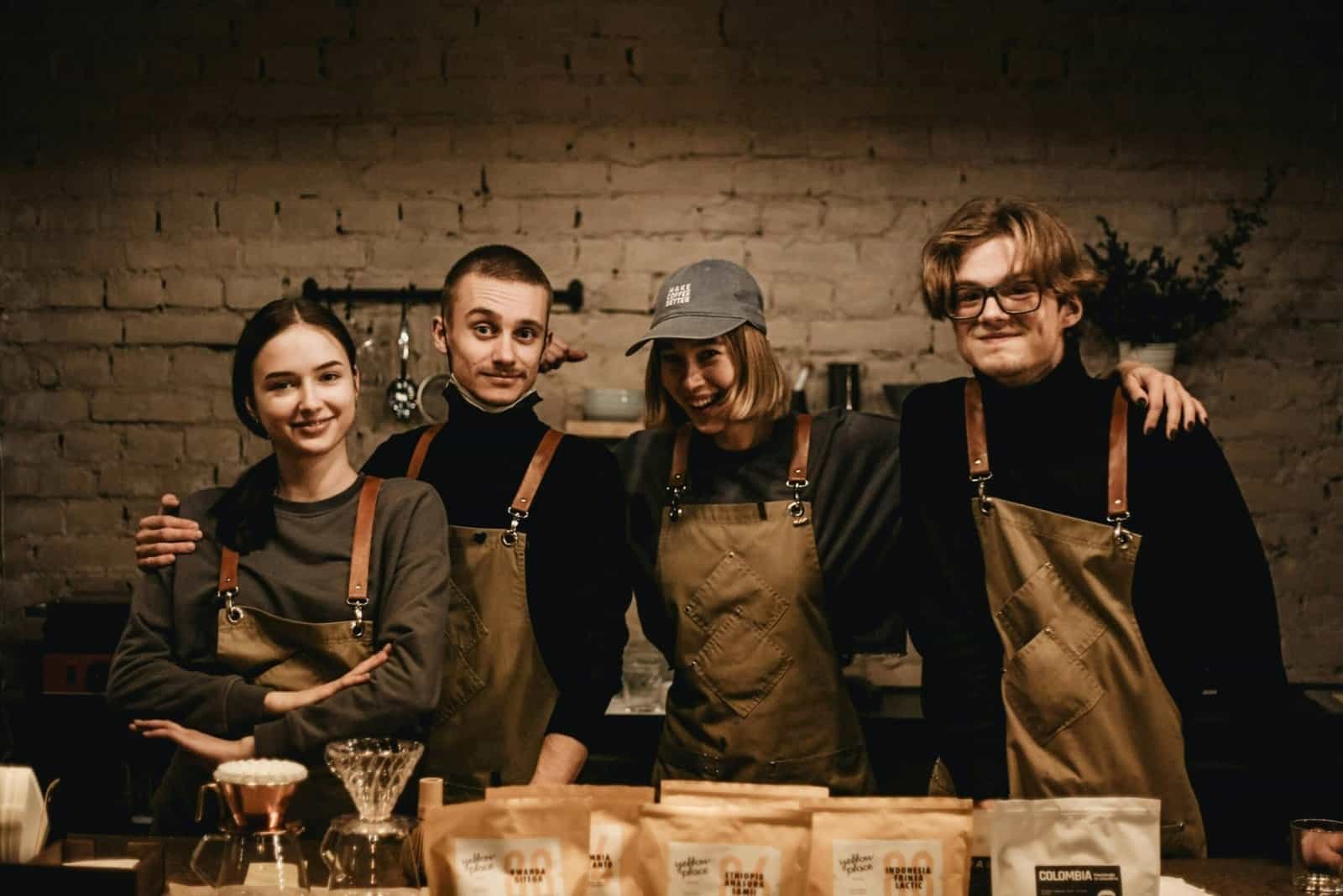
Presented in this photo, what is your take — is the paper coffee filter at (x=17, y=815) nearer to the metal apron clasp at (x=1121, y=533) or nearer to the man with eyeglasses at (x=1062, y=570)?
the man with eyeglasses at (x=1062, y=570)

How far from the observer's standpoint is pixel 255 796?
4.33 ft

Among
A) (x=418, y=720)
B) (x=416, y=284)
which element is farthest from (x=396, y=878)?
(x=416, y=284)

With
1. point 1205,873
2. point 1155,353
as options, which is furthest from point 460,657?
point 1155,353

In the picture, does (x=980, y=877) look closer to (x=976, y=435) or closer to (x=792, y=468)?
(x=976, y=435)

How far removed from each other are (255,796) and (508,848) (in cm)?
28

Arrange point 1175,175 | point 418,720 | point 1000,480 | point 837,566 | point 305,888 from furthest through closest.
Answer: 1. point 1175,175
2. point 837,566
3. point 1000,480
4. point 418,720
5. point 305,888

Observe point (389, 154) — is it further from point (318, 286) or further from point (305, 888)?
point (305, 888)

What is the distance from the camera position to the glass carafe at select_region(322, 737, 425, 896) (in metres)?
1.36

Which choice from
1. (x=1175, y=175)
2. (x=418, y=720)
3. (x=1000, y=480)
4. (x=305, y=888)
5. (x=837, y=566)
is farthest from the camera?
(x=1175, y=175)

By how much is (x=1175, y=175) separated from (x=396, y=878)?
3208 mm

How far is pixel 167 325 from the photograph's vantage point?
3822mm

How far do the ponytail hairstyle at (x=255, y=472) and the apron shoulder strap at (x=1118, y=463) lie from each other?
48.7 inches

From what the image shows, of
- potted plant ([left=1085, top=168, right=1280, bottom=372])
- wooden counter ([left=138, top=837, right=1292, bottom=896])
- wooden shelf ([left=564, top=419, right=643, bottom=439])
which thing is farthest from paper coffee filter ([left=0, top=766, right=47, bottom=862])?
potted plant ([left=1085, top=168, right=1280, bottom=372])

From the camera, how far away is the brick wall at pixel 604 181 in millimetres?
3682
